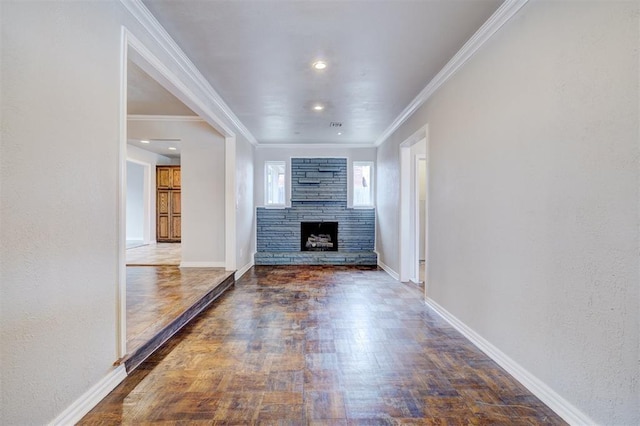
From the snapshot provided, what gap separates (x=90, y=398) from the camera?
1791 millimetres

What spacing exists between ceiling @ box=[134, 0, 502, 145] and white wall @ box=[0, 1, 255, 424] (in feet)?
2.14

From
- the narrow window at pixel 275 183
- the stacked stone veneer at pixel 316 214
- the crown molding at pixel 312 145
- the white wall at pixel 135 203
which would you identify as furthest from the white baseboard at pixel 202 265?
the white wall at pixel 135 203

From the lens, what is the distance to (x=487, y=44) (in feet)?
8.06

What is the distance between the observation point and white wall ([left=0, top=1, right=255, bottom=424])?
1325 mm

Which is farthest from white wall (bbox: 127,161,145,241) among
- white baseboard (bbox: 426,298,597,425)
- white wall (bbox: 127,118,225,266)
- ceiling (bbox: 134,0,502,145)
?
→ white baseboard (bbox: 426,298,597,425)

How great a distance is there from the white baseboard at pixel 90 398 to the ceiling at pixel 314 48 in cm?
248

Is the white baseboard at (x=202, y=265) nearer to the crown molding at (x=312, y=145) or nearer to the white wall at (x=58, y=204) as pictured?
the crown molding at (x=312, y=145)

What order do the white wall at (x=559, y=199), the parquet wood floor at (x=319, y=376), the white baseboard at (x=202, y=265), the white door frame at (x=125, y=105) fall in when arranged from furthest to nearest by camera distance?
1. the white baseboard at (x=202, y=265)
2. the white door frame at (x=125, y=105)
3. the parquet wood floor at (x=319, y=376)
4. the white wall at (x=559, y=199)

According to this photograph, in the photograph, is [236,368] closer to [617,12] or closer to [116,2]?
[116,2]

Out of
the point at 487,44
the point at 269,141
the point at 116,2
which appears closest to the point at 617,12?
the point at 487,44

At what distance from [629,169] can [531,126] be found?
0.70 m

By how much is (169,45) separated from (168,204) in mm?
6937

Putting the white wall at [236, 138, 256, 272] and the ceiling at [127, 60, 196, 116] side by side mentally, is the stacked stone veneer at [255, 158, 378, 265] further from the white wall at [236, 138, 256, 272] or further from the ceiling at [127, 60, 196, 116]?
the ceiling at [127, 60, 196, 116]

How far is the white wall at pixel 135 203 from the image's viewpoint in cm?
887
